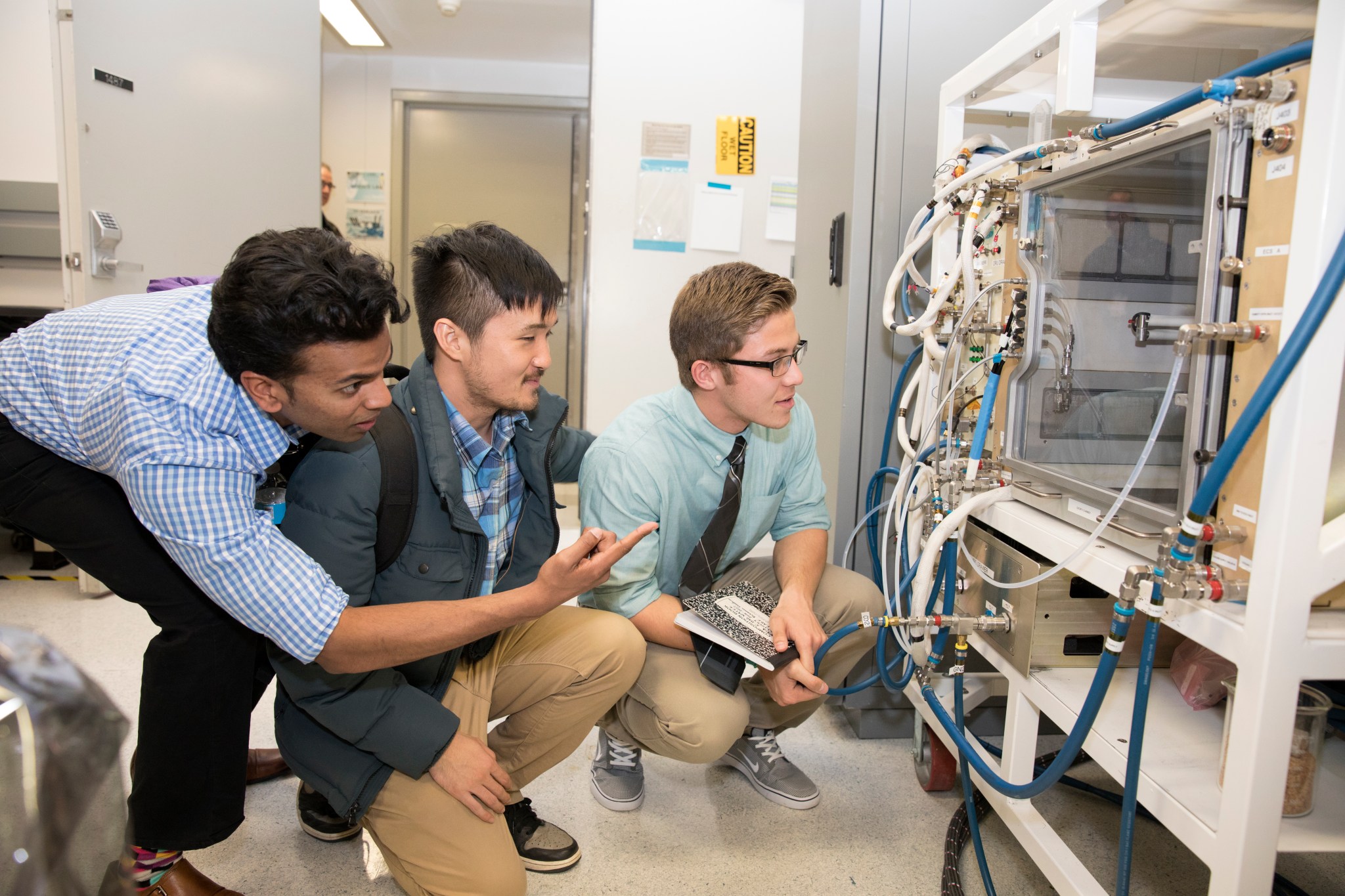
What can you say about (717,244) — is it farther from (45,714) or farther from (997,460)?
(45,714)

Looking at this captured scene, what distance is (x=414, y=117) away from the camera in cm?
487

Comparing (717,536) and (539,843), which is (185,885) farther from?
(717,536)

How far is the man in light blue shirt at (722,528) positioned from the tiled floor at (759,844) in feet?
0.22

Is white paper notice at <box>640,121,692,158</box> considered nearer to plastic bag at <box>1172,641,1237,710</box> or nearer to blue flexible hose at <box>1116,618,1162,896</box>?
plastic bag at <box>1172,641,1237,710</box>

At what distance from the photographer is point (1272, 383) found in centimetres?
75

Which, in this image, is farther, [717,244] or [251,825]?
[717,244]

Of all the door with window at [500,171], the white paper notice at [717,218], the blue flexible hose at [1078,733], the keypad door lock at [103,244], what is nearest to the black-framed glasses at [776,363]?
the blue flexible hose at [1078,733]

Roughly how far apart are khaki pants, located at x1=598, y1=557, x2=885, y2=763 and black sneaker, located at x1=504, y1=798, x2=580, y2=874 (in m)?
0.20

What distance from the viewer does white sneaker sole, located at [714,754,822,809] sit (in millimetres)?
1524

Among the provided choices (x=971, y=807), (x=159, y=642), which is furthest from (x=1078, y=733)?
(x=159, y=642)

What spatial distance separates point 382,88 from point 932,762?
477 cm

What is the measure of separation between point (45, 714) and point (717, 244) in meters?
3.49

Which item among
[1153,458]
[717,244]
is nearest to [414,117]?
[717,244]

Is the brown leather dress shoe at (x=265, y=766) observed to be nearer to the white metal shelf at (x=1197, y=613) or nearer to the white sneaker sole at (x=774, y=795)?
the white sneaker sole at (x=774, y=795)
